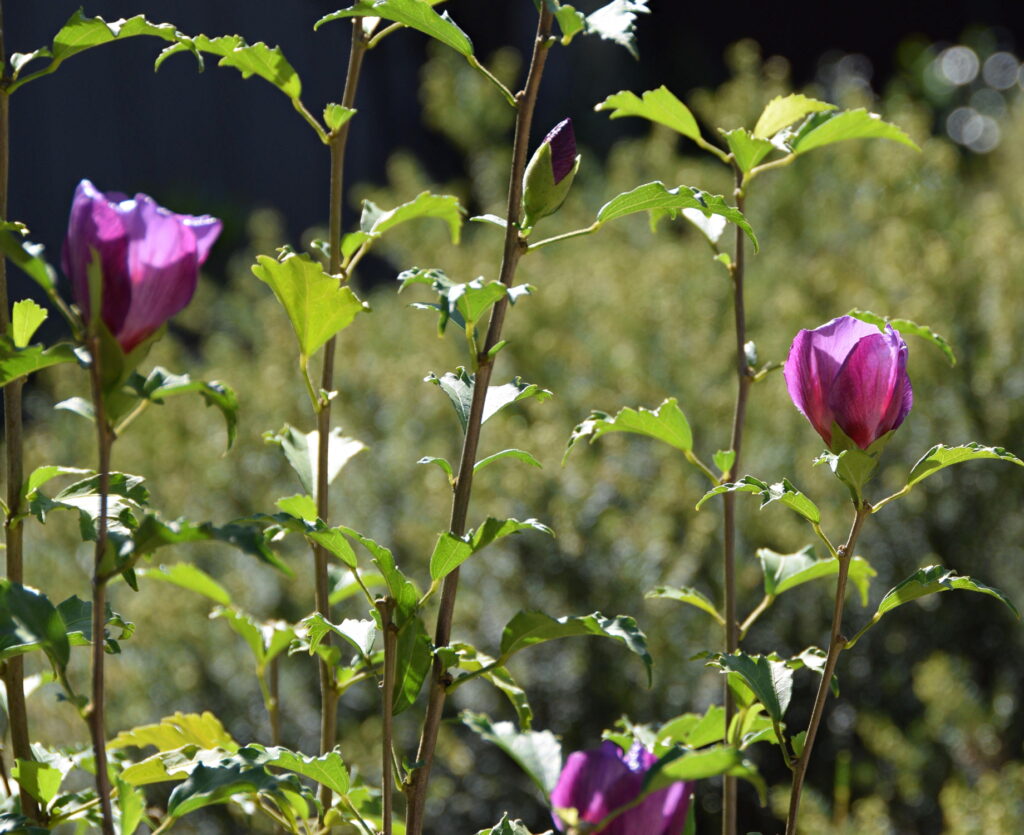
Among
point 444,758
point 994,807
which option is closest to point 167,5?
point 444,758

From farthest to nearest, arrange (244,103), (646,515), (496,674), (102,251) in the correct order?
1. (244,103)
2. (646,515)
3. (496,674)
4. (102,251)

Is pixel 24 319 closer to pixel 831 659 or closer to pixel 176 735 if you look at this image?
pixel 176 735

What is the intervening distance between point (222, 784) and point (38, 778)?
0.14m

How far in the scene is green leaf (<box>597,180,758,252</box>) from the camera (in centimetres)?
54

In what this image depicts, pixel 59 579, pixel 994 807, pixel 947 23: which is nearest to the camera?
pixel 994 807

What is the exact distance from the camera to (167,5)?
5469mm

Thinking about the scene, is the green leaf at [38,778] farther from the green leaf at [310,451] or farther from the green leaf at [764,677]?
the green leaf at [764,677]

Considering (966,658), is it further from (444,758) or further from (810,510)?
(810,510)

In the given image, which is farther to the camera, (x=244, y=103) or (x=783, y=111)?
(x=244, y=103)

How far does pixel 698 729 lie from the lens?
65 cm

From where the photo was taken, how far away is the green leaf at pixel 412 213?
66 cm

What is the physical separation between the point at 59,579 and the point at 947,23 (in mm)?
7578

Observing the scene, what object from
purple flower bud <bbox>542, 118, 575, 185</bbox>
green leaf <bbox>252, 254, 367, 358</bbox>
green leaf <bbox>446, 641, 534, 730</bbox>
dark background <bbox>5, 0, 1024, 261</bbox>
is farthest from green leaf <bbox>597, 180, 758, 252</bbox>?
dark background <bbox>5, 0, 1024, 261</bbox>

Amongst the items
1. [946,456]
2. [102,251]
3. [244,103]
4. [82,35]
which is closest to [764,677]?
[946,456]
